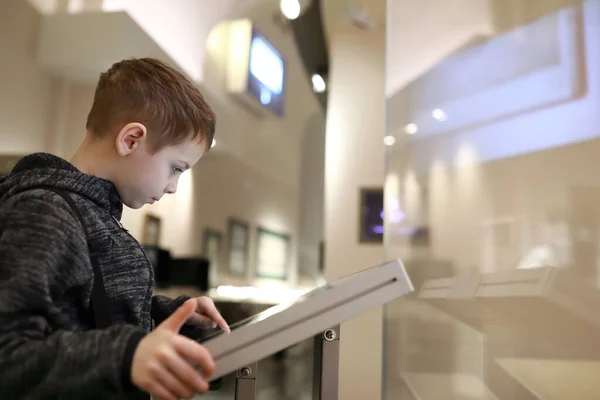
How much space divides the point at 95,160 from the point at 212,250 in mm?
A: 1047

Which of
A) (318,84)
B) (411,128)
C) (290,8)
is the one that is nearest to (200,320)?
(411,128)

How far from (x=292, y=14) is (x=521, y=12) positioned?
76 cm

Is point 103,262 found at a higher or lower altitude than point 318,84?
lower

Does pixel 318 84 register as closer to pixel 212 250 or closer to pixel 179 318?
pixel 212 250

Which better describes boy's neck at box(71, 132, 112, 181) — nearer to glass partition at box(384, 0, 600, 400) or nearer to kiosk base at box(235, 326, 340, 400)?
kiosk base at box(235, 326, 340, 400)

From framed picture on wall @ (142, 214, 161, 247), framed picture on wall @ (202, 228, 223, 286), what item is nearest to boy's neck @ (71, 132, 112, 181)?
framed picture on wall @ (142, 214, 161, 247)

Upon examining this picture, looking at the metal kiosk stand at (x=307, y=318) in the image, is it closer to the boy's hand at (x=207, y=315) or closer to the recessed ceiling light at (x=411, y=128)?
A: the boy's hand at (x=207, y=315)

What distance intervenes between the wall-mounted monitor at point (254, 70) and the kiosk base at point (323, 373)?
1182 mm

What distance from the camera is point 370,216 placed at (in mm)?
1707

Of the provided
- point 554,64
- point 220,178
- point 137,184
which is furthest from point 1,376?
point 554,64

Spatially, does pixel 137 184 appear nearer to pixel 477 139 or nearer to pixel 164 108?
pixel 164 108

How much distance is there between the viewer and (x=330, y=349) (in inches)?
31.2

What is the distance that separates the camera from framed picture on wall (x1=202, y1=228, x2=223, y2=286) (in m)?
1.76

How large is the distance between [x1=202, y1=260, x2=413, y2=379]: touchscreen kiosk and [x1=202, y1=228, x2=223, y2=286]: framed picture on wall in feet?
4.05
